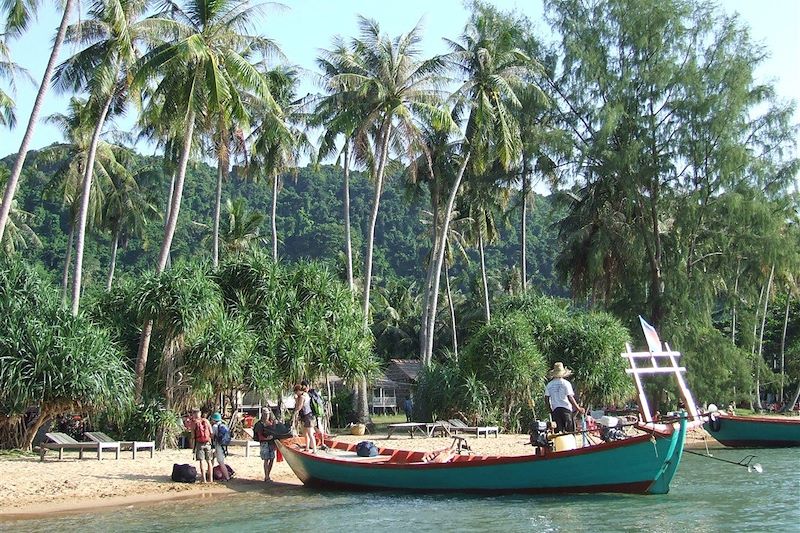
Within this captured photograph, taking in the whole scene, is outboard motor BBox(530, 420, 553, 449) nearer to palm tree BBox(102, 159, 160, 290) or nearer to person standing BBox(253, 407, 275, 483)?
person standing BBox(253, 407, 275, 483)

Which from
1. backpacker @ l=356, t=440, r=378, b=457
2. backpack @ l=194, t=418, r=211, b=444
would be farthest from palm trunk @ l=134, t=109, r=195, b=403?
backpacker @ l=356, t=440, r=378, b=457

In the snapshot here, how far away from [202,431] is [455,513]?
5.50 meters

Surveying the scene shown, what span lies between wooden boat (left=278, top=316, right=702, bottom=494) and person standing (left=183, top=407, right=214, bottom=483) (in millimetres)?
1974

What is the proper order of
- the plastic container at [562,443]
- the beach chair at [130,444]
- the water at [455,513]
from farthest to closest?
1. the beach chair at [130,444]
2. the plastic container at [562,443]
3. the water at [455,513]

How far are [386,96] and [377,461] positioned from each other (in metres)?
16.2

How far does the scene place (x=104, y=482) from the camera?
1803 centimetres

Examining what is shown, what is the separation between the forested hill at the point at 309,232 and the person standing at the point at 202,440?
137ft

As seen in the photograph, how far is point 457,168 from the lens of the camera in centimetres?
4006

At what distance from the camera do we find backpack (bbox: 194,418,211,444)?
1795 centimetres

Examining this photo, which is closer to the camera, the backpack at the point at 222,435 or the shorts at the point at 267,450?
the backpack at the point at 222,435

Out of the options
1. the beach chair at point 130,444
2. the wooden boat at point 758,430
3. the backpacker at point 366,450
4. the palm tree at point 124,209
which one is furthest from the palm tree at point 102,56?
the wooden boat at point 758,430

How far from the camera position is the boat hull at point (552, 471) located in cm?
1619

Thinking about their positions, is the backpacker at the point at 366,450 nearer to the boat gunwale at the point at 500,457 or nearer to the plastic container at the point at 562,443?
Answer: the boat gunwale at the point at 500,457

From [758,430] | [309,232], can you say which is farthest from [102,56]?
[309,232]
